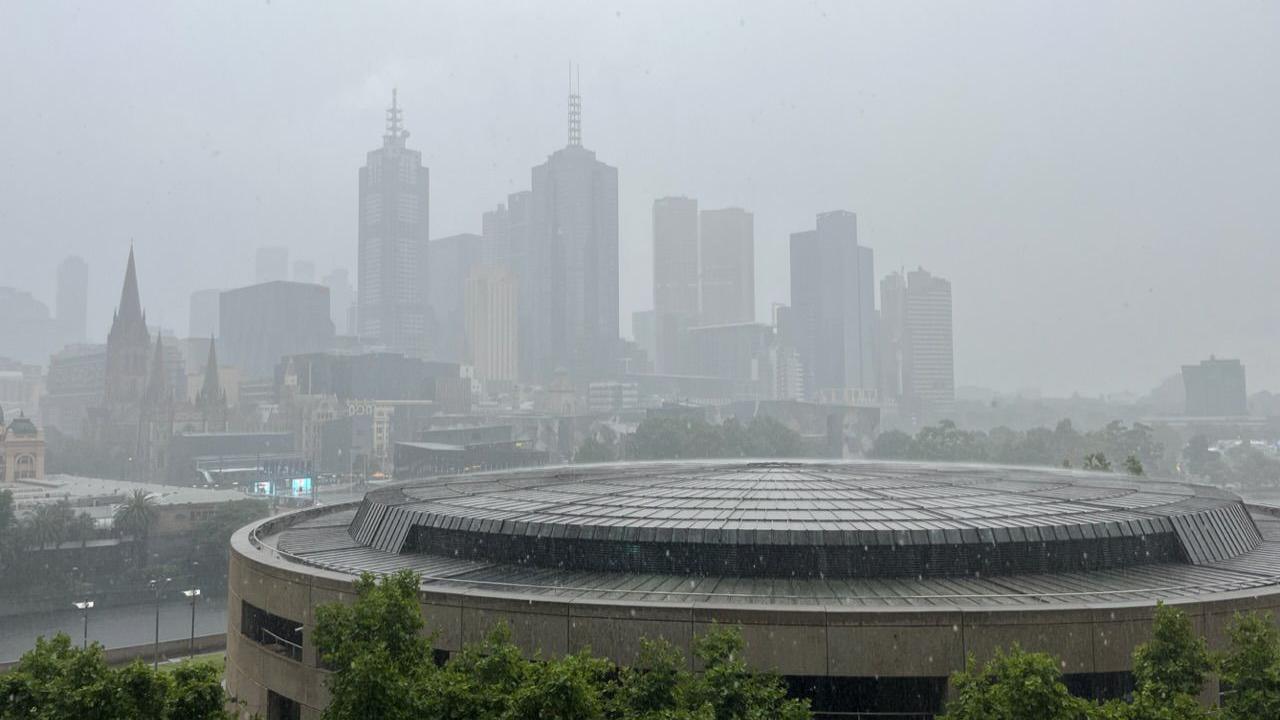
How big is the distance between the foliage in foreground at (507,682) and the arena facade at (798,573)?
→ 1937mm

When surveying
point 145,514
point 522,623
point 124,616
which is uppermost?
point 522,623

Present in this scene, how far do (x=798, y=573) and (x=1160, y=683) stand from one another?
11.0 metres

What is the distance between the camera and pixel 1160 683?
719 inches

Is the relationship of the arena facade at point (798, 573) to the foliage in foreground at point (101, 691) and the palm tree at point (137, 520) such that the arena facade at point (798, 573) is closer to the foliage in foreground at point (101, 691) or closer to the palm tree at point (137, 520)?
the foliage in foreground at point (101, 691)

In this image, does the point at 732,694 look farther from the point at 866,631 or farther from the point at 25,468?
the point at 25,468

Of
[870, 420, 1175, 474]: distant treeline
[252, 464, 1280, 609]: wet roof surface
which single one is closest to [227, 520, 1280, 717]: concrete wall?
[252, 464, 1280, 609]: wet roof surface

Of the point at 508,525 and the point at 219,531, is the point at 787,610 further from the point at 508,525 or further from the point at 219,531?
the point at 219,531

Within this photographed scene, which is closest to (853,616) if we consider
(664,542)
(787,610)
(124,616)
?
(787,610)

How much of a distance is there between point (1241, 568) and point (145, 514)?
5119 inches

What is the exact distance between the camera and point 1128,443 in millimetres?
176375

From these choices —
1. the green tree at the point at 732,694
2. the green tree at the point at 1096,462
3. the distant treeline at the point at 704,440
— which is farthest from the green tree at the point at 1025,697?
the distant treeline at the point at 704,440

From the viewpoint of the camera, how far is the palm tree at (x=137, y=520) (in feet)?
406

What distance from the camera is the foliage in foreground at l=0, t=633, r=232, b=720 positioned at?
18297 millimetres

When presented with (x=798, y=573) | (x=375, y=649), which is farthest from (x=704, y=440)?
(x=375, y=649)
